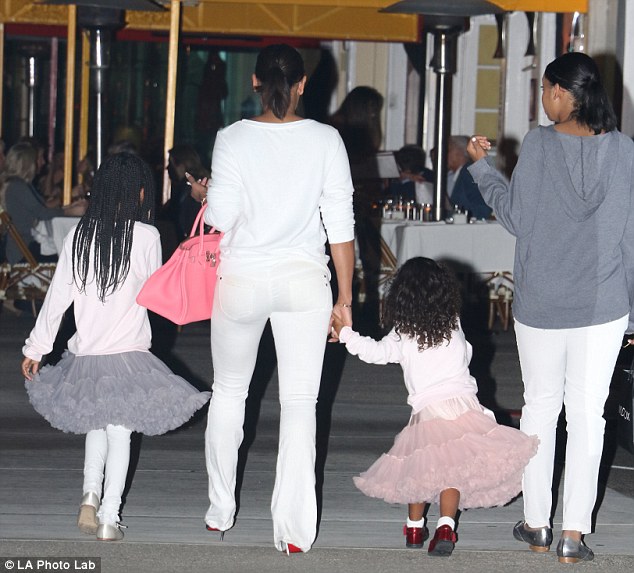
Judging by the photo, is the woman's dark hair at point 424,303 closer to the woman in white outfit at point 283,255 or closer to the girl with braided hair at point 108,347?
the woman in white outfit at point 283,255

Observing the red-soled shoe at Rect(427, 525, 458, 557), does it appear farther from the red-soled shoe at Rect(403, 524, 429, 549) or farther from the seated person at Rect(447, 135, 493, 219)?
the seated person at Rect(447, 135, 493, 219)

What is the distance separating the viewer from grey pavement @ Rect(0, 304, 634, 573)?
497 cm

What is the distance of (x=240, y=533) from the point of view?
5.32 meters

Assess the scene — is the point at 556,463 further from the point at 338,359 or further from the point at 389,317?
the point at 338,359

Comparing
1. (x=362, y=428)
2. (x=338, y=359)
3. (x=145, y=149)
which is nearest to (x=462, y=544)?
(x=362, y=428)

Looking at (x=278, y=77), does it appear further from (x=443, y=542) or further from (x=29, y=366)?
(x=443, y=542)

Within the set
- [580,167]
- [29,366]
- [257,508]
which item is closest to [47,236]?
[257,508]

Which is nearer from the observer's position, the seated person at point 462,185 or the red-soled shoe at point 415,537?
the red-soled shoe at point 415,537

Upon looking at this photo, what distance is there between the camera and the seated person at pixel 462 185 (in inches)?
487

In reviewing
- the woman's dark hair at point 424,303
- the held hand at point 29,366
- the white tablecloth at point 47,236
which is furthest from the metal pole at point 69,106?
the woman's dark hair at point 424,303

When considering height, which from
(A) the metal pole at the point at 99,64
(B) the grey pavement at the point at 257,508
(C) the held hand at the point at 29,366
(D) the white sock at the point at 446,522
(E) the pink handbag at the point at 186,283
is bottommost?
(B) the grey pavement at the point at 257,508

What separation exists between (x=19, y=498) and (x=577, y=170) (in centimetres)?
284

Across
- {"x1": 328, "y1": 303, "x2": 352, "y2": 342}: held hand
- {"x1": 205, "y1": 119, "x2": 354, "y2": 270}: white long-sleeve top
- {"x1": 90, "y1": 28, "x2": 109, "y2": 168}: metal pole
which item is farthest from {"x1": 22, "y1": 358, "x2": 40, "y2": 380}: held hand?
{"x1": 90, "y1": 28, "x2": 109, "y2": 168}: metal pole

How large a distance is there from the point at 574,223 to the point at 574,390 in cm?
63
